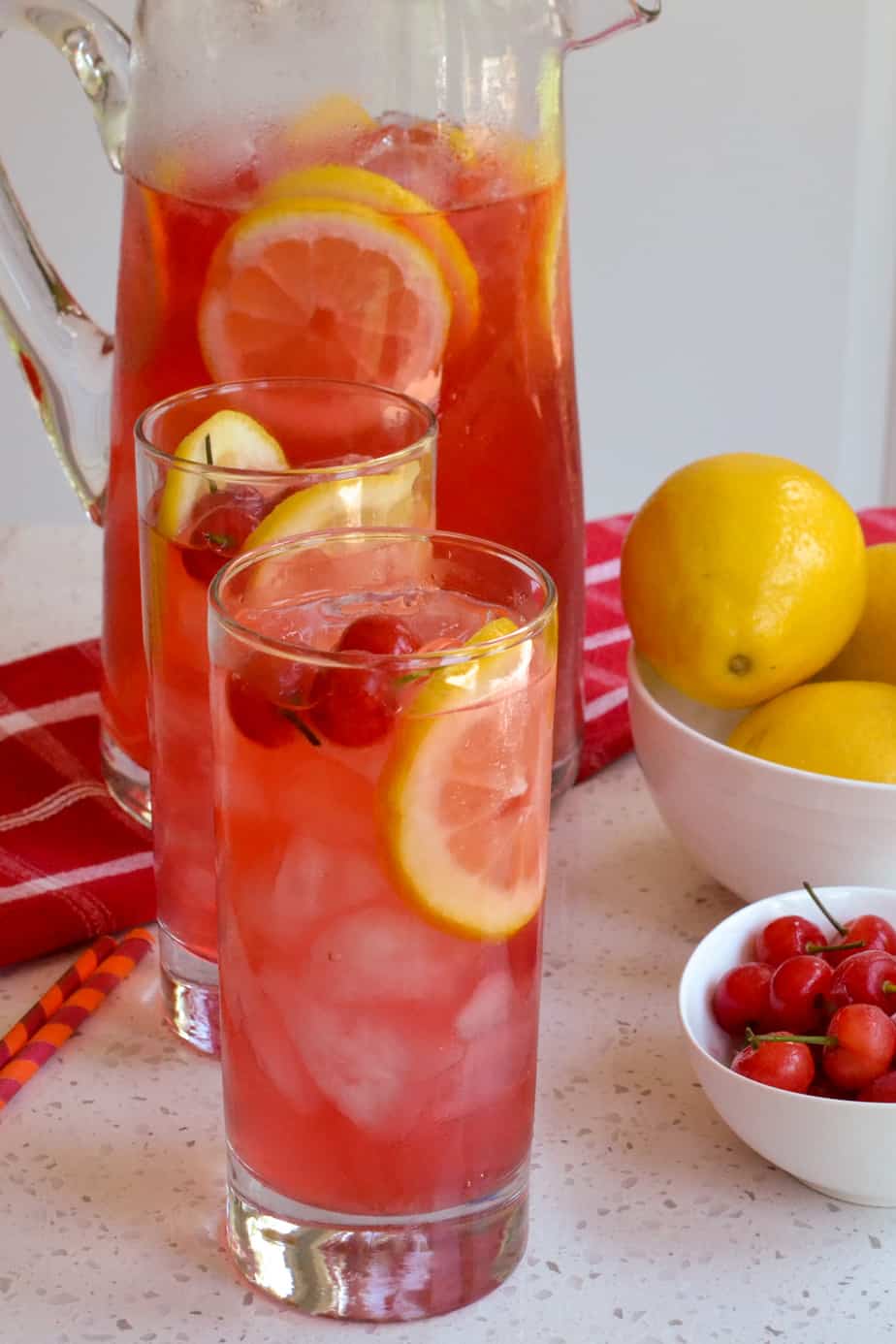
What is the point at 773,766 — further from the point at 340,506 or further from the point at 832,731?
the point at 340,506

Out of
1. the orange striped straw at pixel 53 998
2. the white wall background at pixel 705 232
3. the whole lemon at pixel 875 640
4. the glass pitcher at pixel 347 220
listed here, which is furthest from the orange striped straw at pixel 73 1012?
the white wall background at pixel 705 232

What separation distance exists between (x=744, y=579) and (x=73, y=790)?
34cm

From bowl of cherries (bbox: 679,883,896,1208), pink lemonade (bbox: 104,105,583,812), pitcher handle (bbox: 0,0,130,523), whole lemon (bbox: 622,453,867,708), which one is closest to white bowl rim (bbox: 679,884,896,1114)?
bowl of cherries (bbox: 679,883,896,1208)

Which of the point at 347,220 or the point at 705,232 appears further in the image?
the point at 705,232

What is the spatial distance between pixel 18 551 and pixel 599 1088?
2.19 feet

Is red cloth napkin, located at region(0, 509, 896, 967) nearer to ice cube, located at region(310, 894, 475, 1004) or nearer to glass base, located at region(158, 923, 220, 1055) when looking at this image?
glass base, located at region(158, 923, 220, 1055)

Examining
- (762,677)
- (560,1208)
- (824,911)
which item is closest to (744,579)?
(762,677)

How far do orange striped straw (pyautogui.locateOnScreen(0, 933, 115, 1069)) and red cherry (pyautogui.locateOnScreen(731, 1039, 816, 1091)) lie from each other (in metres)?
0.28

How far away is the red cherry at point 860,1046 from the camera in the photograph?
0.63 meters

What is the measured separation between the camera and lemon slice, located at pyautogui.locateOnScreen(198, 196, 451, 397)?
2.48 ft

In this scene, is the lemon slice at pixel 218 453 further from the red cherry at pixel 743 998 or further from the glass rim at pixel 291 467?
the red cherry at pixel 743 998

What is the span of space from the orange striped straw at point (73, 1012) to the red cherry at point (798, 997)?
10.7 inches

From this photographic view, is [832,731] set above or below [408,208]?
below

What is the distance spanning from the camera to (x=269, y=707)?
542 mm
